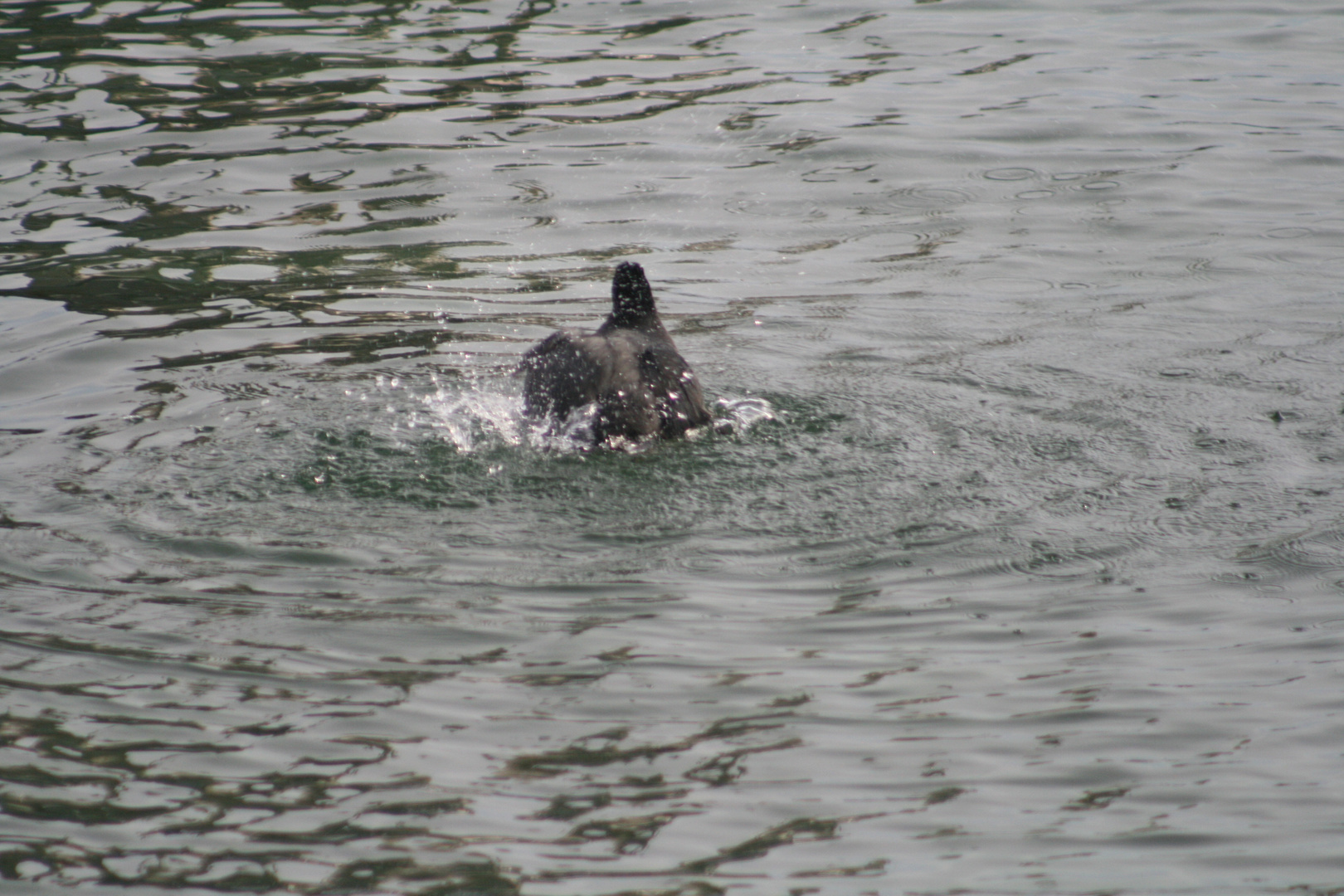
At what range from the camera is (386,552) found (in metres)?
5.75

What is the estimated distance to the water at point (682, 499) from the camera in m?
4.11

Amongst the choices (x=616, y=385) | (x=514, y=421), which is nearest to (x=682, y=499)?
(x=616, y=385)

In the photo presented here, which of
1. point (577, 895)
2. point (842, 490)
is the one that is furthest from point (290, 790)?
point (842, 490)

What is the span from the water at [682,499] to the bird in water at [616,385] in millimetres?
162

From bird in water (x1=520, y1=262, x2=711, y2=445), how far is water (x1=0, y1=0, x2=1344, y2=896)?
16 cm

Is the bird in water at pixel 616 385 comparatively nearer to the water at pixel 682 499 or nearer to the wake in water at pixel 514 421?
the wake in water at pixel 514 421

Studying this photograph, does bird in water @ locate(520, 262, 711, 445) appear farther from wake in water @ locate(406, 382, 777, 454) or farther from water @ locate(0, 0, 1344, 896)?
water @ locate(0, 0, 1344, 896)

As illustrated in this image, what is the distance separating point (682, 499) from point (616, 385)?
83 cm

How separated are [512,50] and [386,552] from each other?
10.3 metres

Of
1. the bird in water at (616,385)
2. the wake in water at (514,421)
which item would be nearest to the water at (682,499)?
the wake in water at (514,421)

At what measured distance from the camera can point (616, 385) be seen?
693cm

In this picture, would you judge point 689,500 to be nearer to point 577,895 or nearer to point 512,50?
point 577,895

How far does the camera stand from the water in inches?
162

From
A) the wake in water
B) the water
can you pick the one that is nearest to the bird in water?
the wake in water
